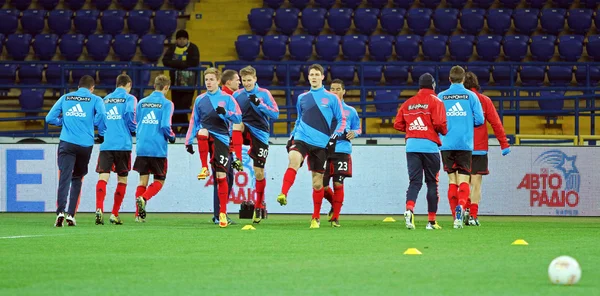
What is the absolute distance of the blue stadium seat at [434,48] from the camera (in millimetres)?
23891

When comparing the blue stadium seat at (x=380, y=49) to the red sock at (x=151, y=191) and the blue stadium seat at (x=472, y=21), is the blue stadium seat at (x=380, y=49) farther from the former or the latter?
the red sock at (x=151, y=191)

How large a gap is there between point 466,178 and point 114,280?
24.5 feet

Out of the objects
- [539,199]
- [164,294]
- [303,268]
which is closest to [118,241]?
[303,268]

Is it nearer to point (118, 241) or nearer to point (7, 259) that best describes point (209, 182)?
point (118, 241)

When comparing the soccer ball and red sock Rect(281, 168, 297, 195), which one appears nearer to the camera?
the soccer ball

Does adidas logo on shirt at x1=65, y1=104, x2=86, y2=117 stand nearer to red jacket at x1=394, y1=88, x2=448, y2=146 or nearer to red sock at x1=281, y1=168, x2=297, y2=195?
red sock at x1=281, y1=168, x2=297, y2=195

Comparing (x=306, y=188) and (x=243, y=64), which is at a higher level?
(x=243, y=64)

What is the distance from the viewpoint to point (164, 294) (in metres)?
6.45

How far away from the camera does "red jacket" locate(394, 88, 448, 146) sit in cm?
1293

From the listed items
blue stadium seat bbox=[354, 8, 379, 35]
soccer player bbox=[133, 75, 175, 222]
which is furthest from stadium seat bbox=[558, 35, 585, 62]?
soccer player bbox=[133, 75, 175, 222]

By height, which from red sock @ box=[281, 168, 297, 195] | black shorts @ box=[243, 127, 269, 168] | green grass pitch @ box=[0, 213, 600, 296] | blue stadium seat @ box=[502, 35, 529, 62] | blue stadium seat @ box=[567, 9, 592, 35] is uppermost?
blue stadium seat @ box=[567, 9, 592, 35]

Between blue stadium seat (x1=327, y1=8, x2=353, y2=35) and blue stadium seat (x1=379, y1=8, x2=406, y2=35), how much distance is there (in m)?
0.84

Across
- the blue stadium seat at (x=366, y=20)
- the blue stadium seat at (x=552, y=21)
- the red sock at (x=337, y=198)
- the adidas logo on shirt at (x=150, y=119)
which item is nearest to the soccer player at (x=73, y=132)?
the adidas logo on shirt at (x=150, y=119)

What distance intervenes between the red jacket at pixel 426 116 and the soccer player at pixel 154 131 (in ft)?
12.1
